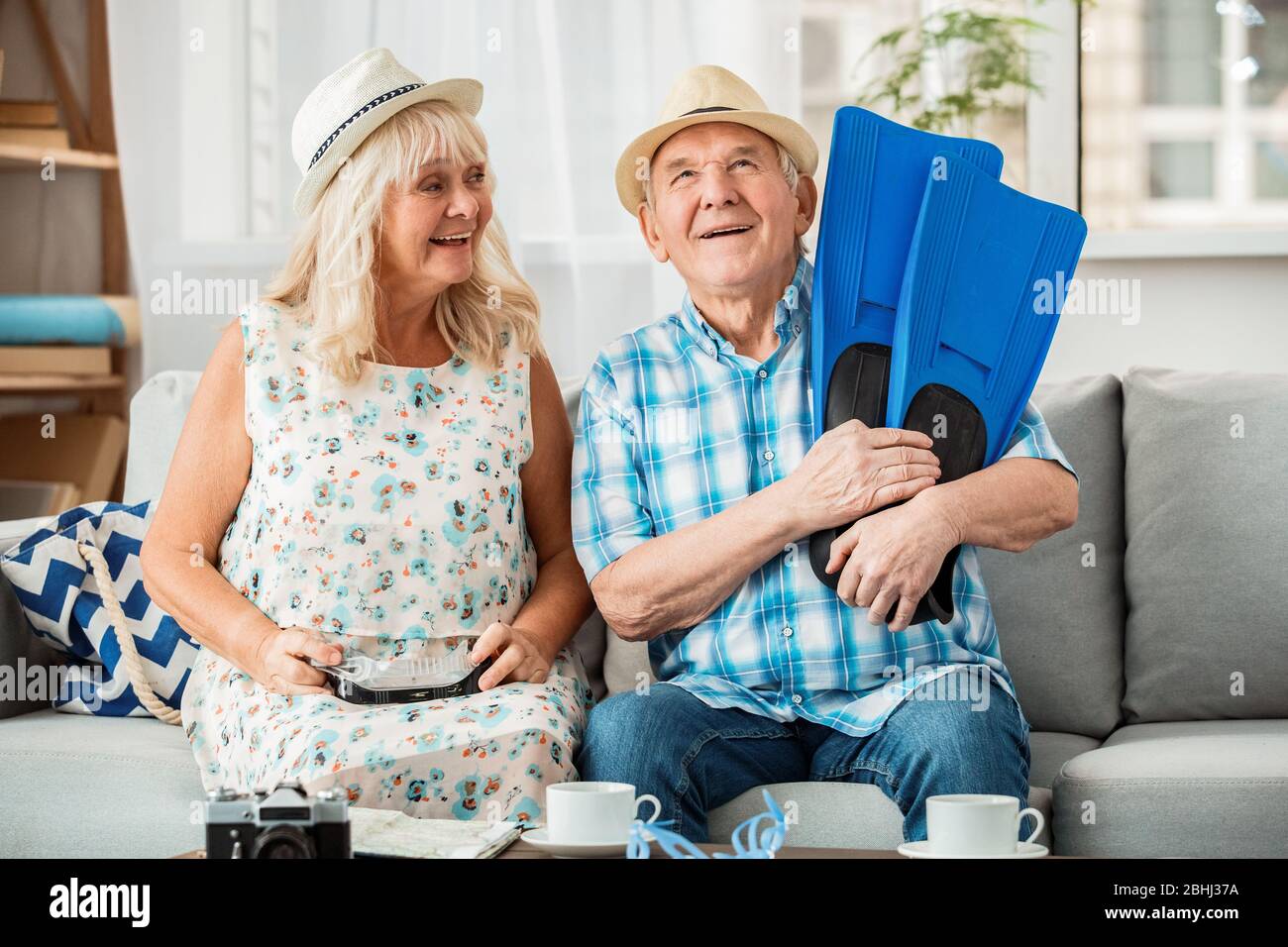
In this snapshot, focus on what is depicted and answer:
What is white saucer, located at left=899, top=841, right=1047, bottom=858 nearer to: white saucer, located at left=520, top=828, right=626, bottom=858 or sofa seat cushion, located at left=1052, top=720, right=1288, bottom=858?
white saucer, located at left=520, top=828, right=626, bottom=858

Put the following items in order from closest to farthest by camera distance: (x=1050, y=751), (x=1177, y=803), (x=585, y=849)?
(x=585, y=849), (x=1177, y=803), (x=1050, y=751)

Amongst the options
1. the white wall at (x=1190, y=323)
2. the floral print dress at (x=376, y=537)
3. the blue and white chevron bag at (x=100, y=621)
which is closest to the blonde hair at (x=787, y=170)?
the floral print dress at (x=376, y=537)

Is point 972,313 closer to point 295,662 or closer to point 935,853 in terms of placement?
point 935,853

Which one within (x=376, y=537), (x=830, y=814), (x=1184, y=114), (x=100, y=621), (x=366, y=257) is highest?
(x=1184, y=114)

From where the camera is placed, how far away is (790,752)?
5.57ft

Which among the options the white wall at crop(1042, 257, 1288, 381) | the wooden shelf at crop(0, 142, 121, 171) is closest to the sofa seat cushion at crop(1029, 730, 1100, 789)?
the white wall at crop(1042, 257, 1288, 381)

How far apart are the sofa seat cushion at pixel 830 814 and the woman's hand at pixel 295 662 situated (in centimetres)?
50

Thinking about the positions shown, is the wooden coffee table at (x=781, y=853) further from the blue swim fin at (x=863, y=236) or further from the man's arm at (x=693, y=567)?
the blue swim fin at (x=863, y=236)

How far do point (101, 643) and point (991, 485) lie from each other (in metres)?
1.27

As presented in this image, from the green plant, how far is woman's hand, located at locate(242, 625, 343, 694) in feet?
5.96

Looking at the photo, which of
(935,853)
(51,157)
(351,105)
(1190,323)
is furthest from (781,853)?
(51,157)

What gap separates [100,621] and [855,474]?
1.11 metres

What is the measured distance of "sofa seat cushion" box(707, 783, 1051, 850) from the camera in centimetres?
158
